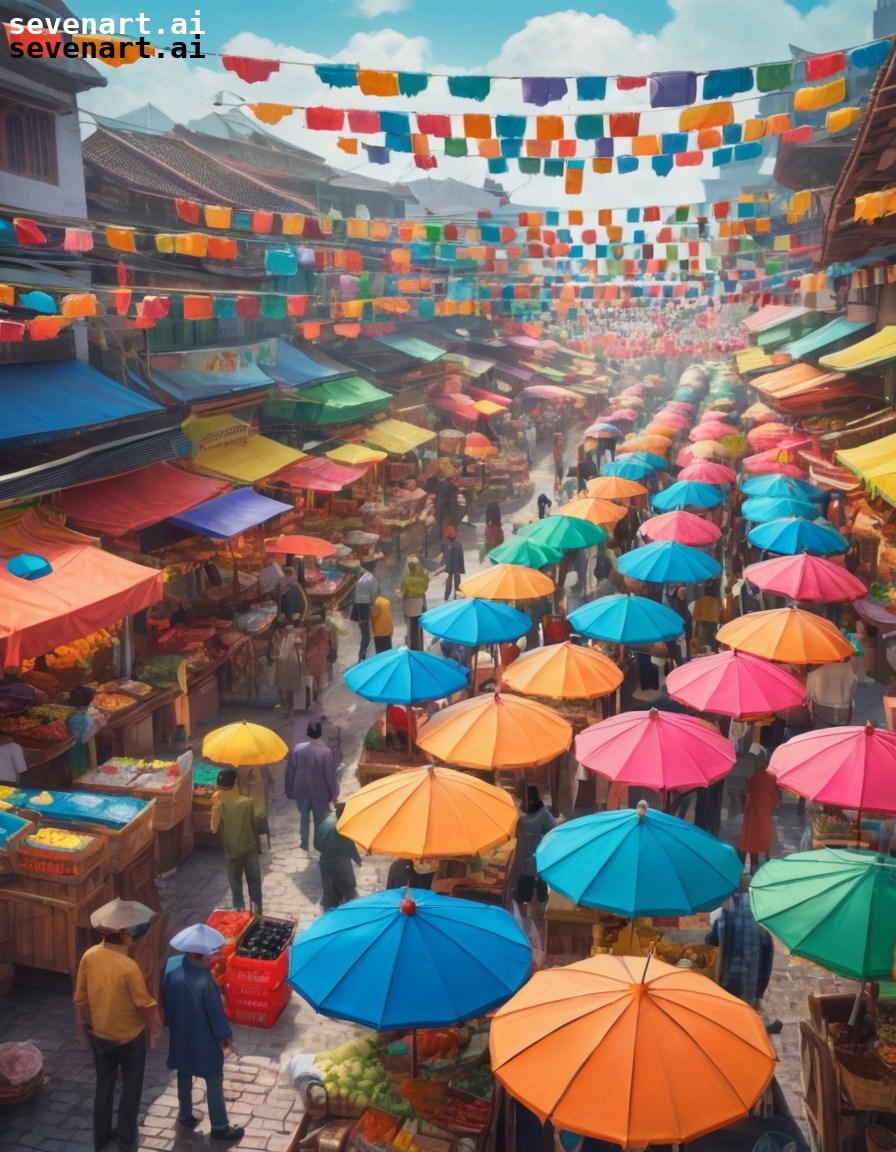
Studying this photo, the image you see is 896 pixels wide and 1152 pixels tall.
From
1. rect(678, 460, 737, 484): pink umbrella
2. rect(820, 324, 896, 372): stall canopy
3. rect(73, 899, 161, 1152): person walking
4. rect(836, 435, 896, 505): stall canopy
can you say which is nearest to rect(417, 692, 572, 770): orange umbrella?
rect(73, 899, 161, 1152): person walking

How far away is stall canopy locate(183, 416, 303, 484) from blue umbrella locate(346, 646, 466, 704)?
8343mm

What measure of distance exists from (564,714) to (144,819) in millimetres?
5657

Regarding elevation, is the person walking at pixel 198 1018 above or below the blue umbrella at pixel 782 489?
below

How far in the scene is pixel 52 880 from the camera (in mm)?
8578

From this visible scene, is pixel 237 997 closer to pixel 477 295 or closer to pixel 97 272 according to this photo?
pixel 97 272

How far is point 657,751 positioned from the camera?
29.8 feet

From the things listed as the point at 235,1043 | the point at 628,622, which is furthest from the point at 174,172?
the point at 235,1043

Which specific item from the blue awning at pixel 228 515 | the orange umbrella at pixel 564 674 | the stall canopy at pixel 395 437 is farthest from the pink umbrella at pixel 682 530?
the stall canopy at pixel 395 437

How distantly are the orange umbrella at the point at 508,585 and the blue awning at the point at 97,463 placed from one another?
5.38 m

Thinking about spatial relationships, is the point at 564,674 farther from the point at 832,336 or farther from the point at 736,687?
the point at 832,336

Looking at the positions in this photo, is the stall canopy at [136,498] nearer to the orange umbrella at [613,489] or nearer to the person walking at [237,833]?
the person walking at [237,833]

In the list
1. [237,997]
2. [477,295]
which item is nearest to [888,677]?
[237,997]

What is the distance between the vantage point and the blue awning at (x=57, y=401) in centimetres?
1306

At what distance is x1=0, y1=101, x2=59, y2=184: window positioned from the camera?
15062 mm
